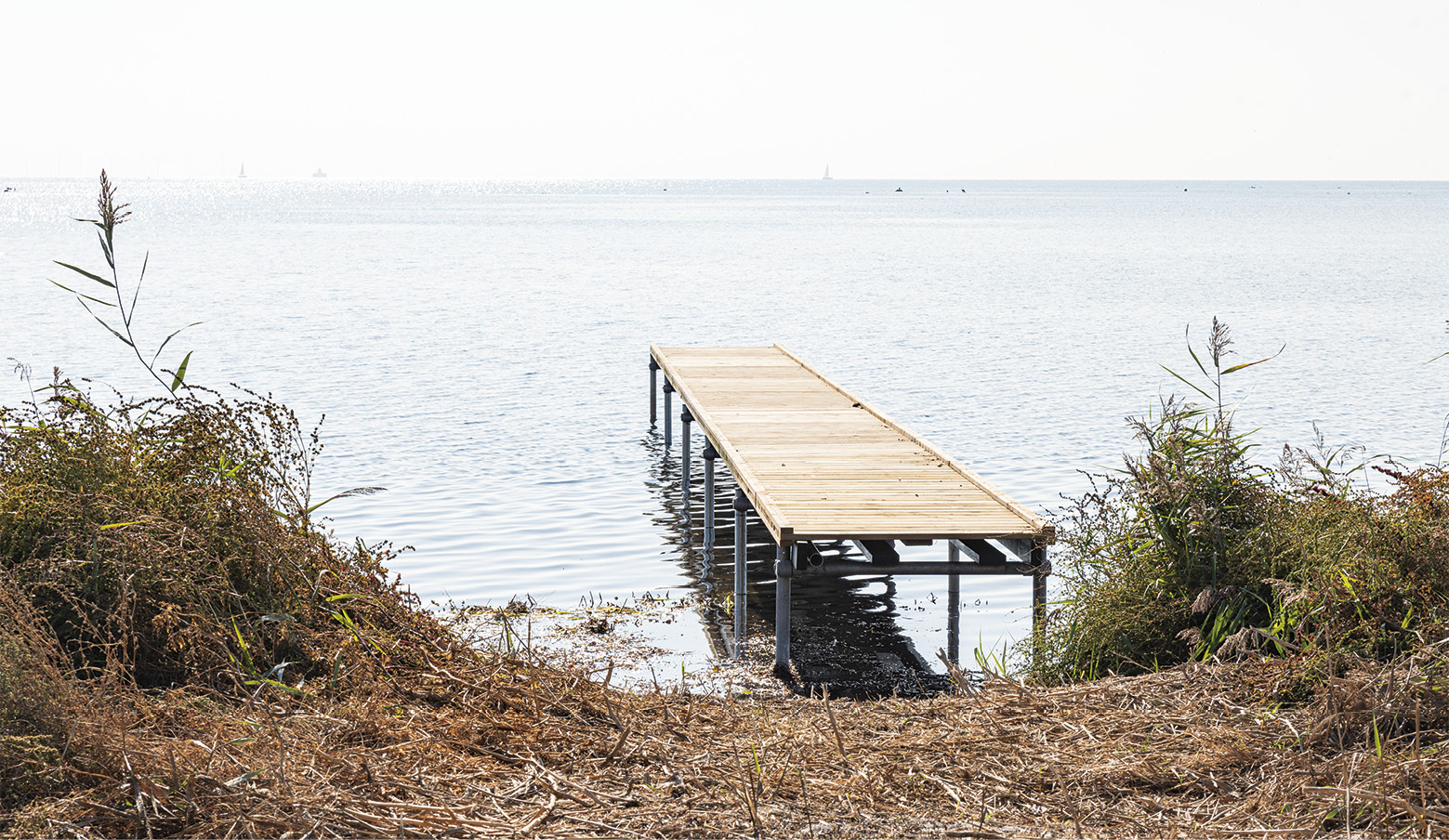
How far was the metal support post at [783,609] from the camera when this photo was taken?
7.64 metres

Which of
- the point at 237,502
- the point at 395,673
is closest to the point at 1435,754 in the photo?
the point at 395,673

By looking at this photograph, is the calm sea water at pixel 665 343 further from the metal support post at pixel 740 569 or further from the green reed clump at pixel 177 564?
the green reed clump at pixel 177 564

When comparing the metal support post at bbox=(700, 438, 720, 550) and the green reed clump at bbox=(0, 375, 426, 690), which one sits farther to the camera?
the metal support post at bbox=(700, 438, 720, 550)

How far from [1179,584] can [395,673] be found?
3.65 m

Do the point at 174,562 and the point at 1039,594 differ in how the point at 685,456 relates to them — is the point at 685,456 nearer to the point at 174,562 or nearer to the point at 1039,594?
the point at 1039,594

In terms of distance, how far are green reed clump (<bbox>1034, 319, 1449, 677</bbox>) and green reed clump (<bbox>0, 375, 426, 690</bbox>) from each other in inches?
133

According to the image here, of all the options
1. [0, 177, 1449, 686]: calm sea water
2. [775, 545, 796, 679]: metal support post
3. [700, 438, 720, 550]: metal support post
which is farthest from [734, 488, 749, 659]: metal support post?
[700, 438, 720, 550]: metal support post

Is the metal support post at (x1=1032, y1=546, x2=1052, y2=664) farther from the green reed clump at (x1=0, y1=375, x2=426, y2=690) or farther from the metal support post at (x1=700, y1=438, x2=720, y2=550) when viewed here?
the metal support post at (x1=700, y1=438, x2=720, y2=550)

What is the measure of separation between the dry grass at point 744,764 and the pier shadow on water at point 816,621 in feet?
5.99

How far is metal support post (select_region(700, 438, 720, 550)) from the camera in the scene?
12.0 m

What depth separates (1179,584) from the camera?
6.14m

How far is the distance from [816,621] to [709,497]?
272 cm

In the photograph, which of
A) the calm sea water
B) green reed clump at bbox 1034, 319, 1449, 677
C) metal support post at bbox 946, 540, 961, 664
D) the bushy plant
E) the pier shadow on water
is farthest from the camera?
the calm sea water

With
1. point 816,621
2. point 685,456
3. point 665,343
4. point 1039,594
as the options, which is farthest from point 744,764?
point 665,343
